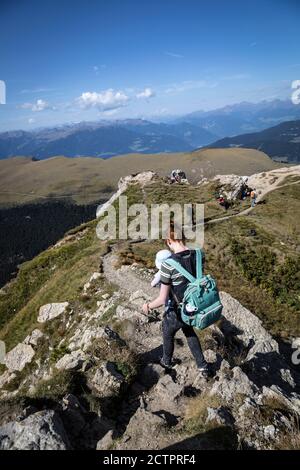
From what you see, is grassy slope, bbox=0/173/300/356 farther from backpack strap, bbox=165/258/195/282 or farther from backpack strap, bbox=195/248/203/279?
backpack strap, bbox=165/258/195/282

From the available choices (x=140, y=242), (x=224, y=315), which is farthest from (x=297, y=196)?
(x=224, y=315)

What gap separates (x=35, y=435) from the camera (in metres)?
8.48

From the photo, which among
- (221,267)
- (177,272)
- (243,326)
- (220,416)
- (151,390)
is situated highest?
(177,272)

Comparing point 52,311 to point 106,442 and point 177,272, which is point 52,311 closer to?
point 106,442

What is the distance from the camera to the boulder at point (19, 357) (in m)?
26.0

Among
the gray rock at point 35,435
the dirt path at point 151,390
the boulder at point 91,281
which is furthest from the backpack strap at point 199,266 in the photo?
the boulder at point 91,281

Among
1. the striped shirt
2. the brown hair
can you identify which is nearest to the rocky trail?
the striped shirt

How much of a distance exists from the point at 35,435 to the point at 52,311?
73.3 ft

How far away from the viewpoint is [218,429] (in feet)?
31.1

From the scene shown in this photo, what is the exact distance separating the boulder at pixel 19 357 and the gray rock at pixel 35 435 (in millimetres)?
18001

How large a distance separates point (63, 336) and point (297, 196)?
60177 millimetres

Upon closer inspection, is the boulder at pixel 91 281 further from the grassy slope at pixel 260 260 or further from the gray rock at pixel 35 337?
the gray rock at pixel 35 337

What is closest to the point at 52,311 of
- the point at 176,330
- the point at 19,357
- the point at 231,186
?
the point at 19,357

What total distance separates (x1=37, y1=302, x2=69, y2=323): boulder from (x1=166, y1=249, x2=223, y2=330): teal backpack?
19.8 meters
